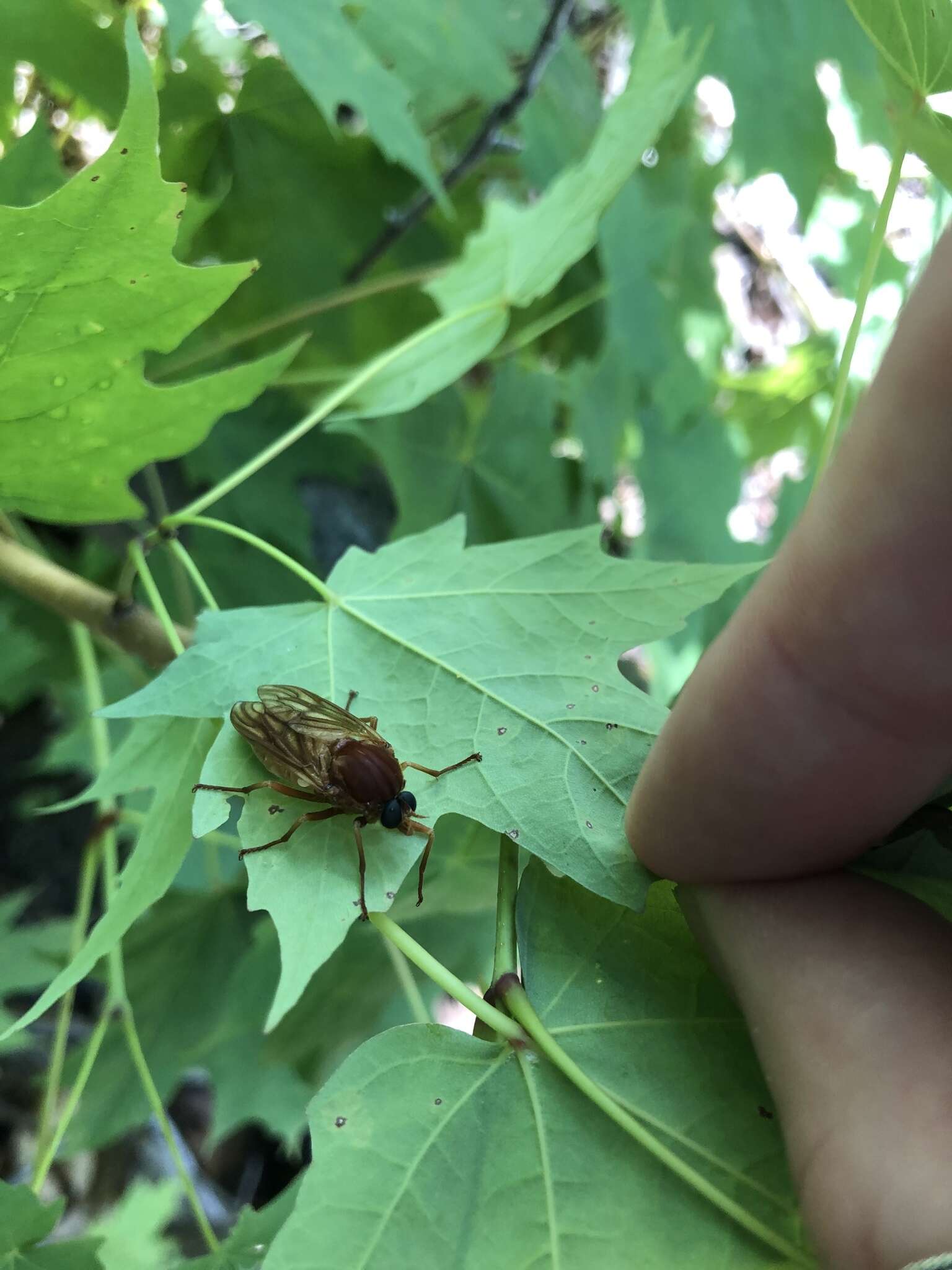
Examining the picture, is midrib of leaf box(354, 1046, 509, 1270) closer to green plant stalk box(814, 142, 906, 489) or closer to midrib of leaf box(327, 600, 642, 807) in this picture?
midrib of leaf box(327, 600, 642, 807)

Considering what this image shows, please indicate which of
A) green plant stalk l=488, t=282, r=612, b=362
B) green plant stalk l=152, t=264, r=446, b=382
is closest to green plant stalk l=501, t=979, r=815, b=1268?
green plant stalk l=152, t=264, r=446, b=382

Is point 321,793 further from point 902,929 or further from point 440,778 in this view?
point 902,929

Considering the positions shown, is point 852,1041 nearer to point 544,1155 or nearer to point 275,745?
point 544,1155

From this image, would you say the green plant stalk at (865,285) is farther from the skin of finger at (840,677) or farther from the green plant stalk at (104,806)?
the green plant stalk at (104,806)


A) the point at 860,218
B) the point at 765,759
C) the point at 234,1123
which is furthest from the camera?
the point at 860,218

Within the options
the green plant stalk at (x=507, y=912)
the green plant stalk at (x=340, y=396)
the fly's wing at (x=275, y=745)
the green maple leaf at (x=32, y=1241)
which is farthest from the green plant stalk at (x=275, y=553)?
the green maple leaf at (x=32, y=1241)

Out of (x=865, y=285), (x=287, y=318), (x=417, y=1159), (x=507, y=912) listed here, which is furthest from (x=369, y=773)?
(x=287, y=318)

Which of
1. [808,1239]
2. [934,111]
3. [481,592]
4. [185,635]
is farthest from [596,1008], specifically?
[934,111]
